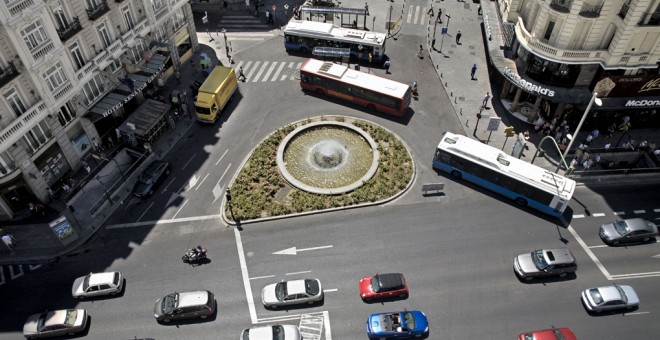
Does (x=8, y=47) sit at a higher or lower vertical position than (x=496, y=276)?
higher

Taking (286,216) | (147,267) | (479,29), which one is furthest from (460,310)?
(479,29)

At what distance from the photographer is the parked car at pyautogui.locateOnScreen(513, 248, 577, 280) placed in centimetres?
4291

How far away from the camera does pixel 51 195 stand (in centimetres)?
5084

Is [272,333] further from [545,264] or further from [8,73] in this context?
[8,73]

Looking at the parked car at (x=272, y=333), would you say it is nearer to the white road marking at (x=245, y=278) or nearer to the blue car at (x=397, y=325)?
the white road marking at (x=245, y=278)

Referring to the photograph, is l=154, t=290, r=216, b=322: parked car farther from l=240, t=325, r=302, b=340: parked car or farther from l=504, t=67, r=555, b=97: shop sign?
l=504, t=67, r=555, b=97: shop sign

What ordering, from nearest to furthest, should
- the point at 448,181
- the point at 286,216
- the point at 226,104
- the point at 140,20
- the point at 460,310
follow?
the point at 460,310
the point at 286,216
the point at 448,181
the point at 140,20
the point at 226,104

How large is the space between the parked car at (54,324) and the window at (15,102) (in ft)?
67.1

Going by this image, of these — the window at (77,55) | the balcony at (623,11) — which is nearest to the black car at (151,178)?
the window at (77,55)

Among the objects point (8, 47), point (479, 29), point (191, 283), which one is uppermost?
point (8, 47)

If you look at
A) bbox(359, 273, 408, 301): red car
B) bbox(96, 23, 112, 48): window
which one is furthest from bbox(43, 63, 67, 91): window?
bbox(359, 273, 408, 301): red car

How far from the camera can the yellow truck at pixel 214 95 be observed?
58656 mm

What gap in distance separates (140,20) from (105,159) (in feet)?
61.7

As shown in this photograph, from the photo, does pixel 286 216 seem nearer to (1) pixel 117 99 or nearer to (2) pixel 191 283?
(2) pixel 191 283
